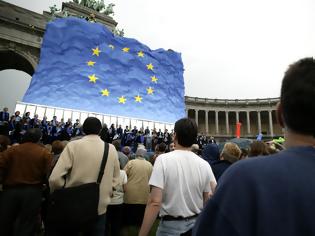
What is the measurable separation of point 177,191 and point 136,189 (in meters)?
2.59

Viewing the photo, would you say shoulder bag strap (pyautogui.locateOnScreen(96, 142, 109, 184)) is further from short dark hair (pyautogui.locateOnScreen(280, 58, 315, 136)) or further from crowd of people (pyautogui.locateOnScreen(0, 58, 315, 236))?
short dark hair (pyautogui.locateOnScreen(280, 58, 315, 136))

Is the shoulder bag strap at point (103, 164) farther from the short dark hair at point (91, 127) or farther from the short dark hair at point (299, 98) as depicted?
the short dark hair at point (299, 98)

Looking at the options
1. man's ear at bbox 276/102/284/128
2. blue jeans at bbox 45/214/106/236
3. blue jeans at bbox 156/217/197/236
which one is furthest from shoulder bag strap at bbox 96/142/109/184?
man's ear at bbox 276/102/284/128

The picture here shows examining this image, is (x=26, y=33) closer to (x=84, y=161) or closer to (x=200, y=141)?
(x=200, y=141)

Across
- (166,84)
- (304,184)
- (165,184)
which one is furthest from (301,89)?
(166,84)

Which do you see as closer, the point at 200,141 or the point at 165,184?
the point at 165,184

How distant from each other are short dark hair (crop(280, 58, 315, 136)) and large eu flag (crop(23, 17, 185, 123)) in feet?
69.7

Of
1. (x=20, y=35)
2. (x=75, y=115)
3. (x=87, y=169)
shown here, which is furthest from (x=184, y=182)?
(x=20, y=35)

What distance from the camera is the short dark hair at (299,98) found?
996mm

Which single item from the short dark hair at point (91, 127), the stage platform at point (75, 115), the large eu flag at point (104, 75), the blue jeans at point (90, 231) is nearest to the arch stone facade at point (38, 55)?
→ the large eu flag at point (104, 75)

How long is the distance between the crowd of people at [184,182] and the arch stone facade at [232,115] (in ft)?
162

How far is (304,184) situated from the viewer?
88 cm

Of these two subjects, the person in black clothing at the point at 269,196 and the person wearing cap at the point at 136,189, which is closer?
the person in black clothing at the point at 269,196

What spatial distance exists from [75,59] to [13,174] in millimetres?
20103
